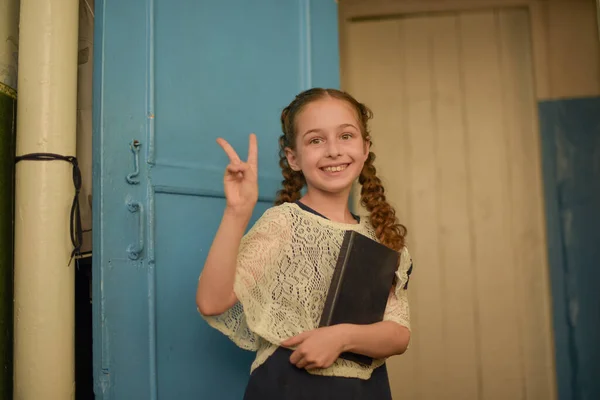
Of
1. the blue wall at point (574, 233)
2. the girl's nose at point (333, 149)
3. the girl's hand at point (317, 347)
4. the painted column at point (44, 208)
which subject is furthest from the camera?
the blue wall at point (574, 233)

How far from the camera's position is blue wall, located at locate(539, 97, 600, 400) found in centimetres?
251

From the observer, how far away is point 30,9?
1354mm

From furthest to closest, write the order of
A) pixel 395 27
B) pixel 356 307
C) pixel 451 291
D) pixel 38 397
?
pixel 395 27, pixel 451 291, pixel 38 397, pixel 356 307

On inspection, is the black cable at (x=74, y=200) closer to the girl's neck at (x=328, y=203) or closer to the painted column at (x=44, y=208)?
the painted column at (x=44, y=208)

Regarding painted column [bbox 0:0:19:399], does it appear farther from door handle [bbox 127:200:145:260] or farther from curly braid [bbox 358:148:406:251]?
curly braid [bbox 358:148:406:251]

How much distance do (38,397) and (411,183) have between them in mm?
2028

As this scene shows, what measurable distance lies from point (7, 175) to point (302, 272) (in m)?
0.87

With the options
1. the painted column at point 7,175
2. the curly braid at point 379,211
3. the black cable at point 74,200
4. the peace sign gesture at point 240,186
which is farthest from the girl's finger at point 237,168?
the painted column at point 7,175

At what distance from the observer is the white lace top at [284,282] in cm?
109

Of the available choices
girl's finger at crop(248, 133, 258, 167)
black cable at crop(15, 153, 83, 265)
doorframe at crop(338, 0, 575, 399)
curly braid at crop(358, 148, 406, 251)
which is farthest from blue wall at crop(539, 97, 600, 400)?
black cable at crop(15, 153, 83, 265)

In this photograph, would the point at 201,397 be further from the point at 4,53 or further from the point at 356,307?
the point at 4,53

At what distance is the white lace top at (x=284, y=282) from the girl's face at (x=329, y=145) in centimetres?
9

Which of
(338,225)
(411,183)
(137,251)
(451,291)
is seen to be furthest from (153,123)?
(451,291)

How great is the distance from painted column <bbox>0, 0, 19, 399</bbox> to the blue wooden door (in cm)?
25
